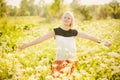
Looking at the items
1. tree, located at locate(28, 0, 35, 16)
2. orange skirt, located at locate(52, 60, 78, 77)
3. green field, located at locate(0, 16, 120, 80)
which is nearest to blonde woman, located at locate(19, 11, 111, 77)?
orange skirt, located at locate(52, 60, 78, 77)

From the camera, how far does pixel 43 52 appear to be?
337 cm

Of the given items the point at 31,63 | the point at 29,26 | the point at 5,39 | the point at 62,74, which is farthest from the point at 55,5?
the point at 62,74

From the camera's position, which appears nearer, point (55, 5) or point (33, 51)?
point (33, 51)

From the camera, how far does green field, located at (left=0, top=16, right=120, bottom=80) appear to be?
2.78 metres

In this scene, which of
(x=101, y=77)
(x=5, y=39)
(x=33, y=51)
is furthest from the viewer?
(x=5, y=39)

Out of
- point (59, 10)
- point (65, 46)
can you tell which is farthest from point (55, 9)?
point (65, 46)

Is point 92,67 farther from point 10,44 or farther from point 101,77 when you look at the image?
point 10,44

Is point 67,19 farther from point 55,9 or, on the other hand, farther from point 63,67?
point 55,9

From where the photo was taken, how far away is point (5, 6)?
416 centimetres

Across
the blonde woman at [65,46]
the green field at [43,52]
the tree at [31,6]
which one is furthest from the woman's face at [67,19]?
the tree at [31,6]

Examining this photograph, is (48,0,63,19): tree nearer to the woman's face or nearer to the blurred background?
the blurred background

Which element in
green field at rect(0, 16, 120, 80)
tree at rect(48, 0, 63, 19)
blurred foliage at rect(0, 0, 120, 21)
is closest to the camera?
green field at rect(0, 16, 120, 80)

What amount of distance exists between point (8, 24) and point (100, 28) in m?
1.52

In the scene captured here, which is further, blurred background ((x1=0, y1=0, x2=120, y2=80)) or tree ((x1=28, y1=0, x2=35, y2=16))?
tree ((x1=28, y1=0, x2=35, y2=16))
